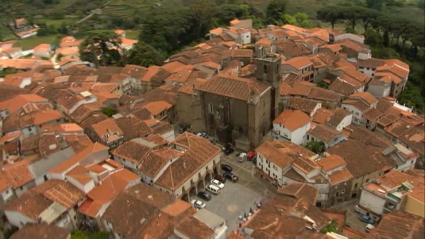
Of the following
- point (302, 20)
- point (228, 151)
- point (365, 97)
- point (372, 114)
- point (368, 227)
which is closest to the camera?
point (368, 227)

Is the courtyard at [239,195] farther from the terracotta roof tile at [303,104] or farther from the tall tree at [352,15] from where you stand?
the tall tree at [352,15]

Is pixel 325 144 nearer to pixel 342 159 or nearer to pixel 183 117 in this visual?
pixel 342 159

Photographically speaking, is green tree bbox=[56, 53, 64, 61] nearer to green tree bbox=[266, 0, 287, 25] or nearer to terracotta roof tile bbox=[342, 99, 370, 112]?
green tree bbox=[266, 0, 287, 25]

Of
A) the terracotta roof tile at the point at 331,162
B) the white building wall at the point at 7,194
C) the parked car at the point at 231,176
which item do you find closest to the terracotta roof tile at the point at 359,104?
the terracotta roof tile at the point at 331,162

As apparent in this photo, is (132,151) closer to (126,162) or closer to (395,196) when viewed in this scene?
(126,162)

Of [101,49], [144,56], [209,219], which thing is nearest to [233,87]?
[209,219]

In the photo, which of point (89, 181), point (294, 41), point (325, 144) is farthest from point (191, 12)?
point (89, 181)
